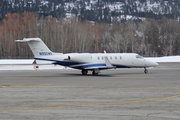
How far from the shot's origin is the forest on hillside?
340 ft

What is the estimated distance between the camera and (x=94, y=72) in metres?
36.9

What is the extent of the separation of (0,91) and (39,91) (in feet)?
6.49

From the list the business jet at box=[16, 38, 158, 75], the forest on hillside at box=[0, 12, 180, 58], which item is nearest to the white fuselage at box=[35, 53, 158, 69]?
the business jet at box=[16, 38, 158, 75]

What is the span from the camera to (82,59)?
36906 mm

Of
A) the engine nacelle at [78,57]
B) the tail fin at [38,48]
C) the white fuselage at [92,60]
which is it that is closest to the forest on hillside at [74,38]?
the white fuselage at [92,60]

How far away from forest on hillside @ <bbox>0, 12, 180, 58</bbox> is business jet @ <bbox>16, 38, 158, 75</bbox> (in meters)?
64.8

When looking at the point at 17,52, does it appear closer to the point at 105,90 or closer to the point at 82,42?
the point at 82,42

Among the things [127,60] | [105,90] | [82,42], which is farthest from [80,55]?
[82,42]

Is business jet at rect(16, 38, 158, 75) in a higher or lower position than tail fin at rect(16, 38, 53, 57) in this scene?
lower

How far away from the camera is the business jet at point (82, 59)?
3612 centimetres

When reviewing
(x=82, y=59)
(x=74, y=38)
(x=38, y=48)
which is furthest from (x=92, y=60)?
(x=74, y=38)

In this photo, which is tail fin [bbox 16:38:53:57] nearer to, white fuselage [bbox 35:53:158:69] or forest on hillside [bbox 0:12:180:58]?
white fuselage [bbox 35:53:158:69]

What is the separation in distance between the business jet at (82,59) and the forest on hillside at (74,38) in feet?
213

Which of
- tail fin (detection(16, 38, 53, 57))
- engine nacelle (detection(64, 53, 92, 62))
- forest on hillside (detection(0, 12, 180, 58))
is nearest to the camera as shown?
engine nacelle (detection(64, 53, 92, 62))
